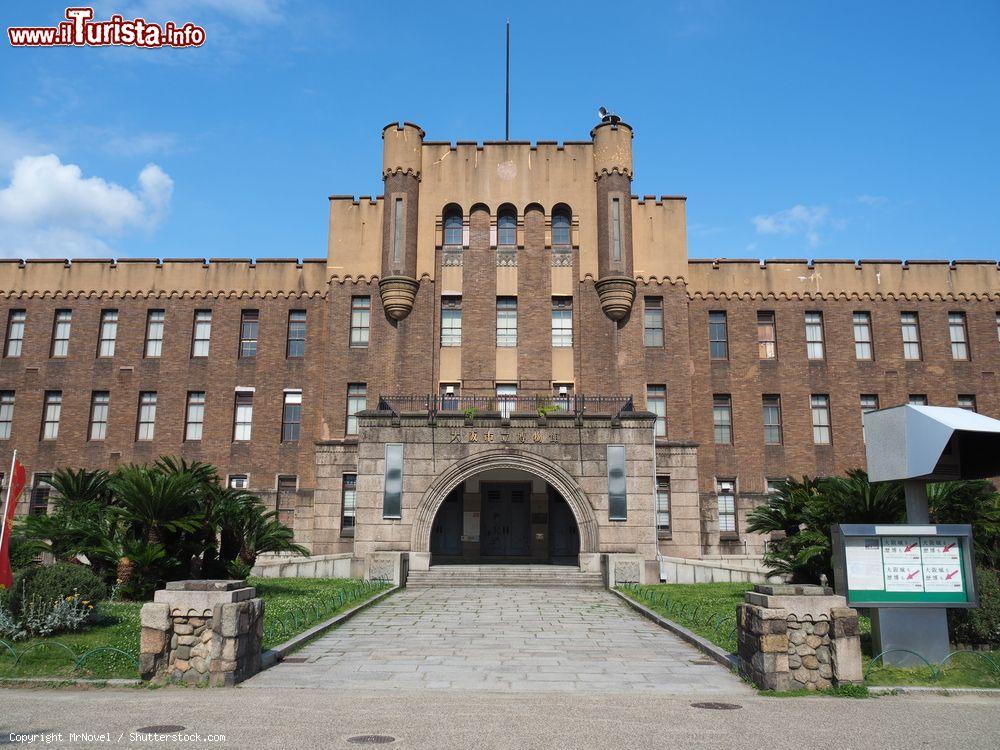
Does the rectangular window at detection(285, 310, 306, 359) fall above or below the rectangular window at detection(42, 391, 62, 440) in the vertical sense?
above

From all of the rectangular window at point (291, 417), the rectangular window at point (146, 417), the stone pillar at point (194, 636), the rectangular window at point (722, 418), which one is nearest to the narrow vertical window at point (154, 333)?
the rectangular window at point (146, 417)

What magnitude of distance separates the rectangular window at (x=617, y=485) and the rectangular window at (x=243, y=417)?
625 inches

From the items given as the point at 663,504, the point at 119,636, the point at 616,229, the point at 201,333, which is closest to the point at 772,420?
the point at 663,504

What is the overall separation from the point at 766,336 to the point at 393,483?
17678mm

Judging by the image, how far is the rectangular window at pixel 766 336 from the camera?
32656mm

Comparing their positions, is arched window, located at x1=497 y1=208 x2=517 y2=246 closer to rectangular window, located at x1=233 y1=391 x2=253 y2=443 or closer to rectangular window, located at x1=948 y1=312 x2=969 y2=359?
rectangular window, located at x1=233 y1=391 x2=253 y2=443

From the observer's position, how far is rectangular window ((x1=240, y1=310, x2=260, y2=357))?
33062 millimetres

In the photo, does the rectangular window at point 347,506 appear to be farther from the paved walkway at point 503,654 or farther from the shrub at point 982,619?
the shrub at point 982,619

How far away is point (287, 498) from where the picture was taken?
31562 millimetres

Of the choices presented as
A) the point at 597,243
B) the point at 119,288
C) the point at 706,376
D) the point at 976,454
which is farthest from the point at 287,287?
the point at 976,454

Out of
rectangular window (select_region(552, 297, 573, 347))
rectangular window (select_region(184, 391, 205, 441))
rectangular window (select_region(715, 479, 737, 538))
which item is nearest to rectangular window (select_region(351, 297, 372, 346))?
rectangular window (select_region(184, 391, 205, 441))

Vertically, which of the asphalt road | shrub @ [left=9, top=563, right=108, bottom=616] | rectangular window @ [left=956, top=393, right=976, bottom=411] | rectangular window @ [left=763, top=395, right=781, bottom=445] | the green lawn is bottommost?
the asphalt road

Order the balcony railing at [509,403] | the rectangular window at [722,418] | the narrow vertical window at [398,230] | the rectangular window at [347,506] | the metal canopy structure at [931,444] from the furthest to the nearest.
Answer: the rectangular window at [722,418] < the narrow vertical window at [398,230] < the rectangular window at [347,506] < the balcony railing at [509,403] < the metal canopy structure at [931,444]

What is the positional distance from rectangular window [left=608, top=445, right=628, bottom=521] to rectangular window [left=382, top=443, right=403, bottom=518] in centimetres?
676
